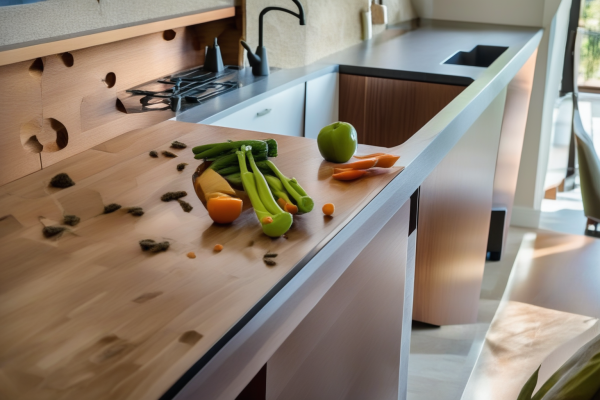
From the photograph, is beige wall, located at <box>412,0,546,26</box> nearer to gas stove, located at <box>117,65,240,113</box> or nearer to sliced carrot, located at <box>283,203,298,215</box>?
gas stove, located at <box>117,65,240,113</box>

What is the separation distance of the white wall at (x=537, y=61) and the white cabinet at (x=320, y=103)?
1551 mm

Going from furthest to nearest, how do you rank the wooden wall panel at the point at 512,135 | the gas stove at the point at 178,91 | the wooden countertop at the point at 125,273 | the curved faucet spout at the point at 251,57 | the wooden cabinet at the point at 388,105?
the wooden wall panel at the point at 512,135, the wooden cabinet at the point at 388,105, the curved faucet spout at the point at 251,57, the gas stove at the point at 178,91, the wooden countertop at the point at 125,273

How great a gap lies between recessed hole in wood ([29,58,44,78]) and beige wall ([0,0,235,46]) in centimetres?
5

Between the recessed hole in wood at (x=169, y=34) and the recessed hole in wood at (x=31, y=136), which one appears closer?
the recessed hole in wood at (x=31, y=136)

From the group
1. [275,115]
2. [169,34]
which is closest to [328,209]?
[275,115]

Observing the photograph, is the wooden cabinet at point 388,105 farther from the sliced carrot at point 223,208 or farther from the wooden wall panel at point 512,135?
the sliced carrot at point 223,208

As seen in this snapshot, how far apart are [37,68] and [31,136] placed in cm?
→ 16

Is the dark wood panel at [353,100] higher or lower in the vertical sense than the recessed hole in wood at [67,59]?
lower

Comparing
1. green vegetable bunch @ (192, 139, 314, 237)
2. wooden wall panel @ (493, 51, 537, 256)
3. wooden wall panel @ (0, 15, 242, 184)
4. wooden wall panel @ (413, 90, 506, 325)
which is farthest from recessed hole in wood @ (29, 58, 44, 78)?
wooden wall panel @ (493, 51, 537, 256)

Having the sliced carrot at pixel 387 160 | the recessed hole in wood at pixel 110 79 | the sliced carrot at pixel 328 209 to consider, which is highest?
the recessed hole in wood at pixel 110 79

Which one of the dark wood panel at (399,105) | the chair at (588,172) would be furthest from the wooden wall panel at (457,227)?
the chair at (588,172)

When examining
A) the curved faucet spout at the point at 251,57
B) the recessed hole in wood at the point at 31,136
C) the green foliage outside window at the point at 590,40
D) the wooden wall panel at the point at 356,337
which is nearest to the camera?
the wooden wall panel at the point at 356,337

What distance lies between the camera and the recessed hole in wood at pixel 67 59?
61.2 inches

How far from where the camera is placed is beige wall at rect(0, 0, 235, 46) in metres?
1.39
